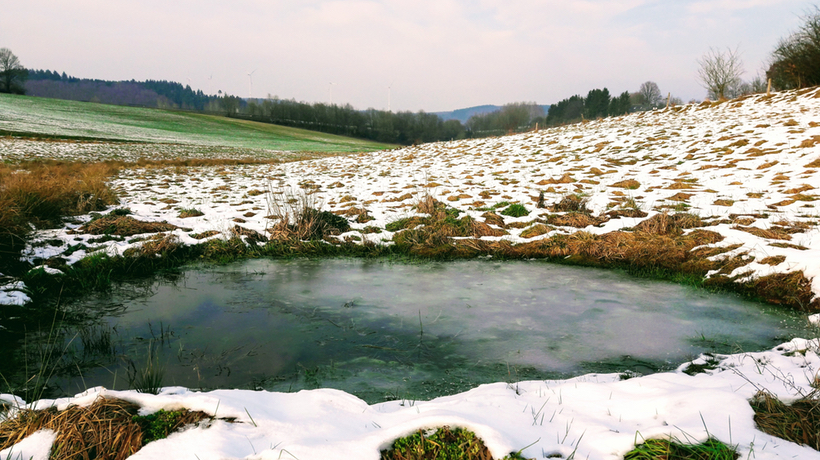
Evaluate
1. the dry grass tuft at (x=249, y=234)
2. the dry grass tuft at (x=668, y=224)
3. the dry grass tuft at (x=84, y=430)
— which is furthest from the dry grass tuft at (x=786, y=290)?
the dry grass tuft at (x=249, y=234)

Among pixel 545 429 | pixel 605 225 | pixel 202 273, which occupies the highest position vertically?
pixel 605 225

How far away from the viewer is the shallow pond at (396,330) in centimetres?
348

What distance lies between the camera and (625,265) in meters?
6.31

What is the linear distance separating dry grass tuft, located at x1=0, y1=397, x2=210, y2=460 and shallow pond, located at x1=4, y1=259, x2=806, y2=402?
1.10m

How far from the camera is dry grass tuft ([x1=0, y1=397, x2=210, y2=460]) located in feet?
6.49

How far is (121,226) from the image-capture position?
7.37m

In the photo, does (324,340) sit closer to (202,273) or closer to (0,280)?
(202,273)

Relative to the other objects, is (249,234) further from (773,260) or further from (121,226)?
(773,260)

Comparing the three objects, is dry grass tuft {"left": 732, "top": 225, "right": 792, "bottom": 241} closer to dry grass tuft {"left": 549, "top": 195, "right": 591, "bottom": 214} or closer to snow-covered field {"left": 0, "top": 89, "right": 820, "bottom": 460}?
snow-covered field {"left": 0, "top": 89, "right": 820, "bottom": 460}

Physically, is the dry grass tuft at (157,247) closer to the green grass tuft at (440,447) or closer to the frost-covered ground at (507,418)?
the frost-covered ground at (507,418)

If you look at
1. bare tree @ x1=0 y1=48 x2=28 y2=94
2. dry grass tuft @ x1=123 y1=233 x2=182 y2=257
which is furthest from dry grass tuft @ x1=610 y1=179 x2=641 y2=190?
bare tree @ x1=0 y1=48 x2=28 y2=94

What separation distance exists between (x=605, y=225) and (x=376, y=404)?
21.2ft

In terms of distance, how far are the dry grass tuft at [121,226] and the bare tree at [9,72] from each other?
7784cm

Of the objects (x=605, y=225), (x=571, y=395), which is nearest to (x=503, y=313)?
(x=571, y=395)
